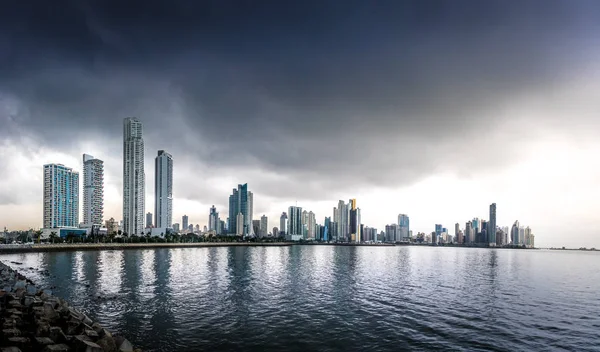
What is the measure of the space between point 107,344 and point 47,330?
448 cm

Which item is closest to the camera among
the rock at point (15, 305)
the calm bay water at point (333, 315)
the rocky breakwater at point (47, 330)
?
the rocky breakwater at point (47, 330)

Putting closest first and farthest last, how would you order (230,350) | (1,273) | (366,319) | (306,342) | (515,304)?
(230,350), (306,342), (366,319), (515,304), (1,273)

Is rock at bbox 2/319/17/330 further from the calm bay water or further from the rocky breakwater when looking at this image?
the calm bay water

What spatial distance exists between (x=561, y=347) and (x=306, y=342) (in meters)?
22.9

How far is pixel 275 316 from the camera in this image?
36.2m

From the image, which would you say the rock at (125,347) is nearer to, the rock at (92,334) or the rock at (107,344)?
the rock at (107,344)

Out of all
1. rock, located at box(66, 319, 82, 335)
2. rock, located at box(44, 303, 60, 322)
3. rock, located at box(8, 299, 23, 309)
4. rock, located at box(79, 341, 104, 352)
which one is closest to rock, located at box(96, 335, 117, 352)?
rock, located at box(79, 341, 104, 352)

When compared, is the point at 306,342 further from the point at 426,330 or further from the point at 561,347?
the point at 561,347

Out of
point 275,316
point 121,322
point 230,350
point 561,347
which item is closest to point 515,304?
point 561,347

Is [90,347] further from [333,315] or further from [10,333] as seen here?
[333,315]

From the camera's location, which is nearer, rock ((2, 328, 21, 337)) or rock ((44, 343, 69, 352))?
rock ((44, 343, 69, 352))

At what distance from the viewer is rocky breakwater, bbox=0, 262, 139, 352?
64.0ft

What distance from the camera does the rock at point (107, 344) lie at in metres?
21.0

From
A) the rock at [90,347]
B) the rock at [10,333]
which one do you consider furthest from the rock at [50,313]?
the rock at [90,347]
